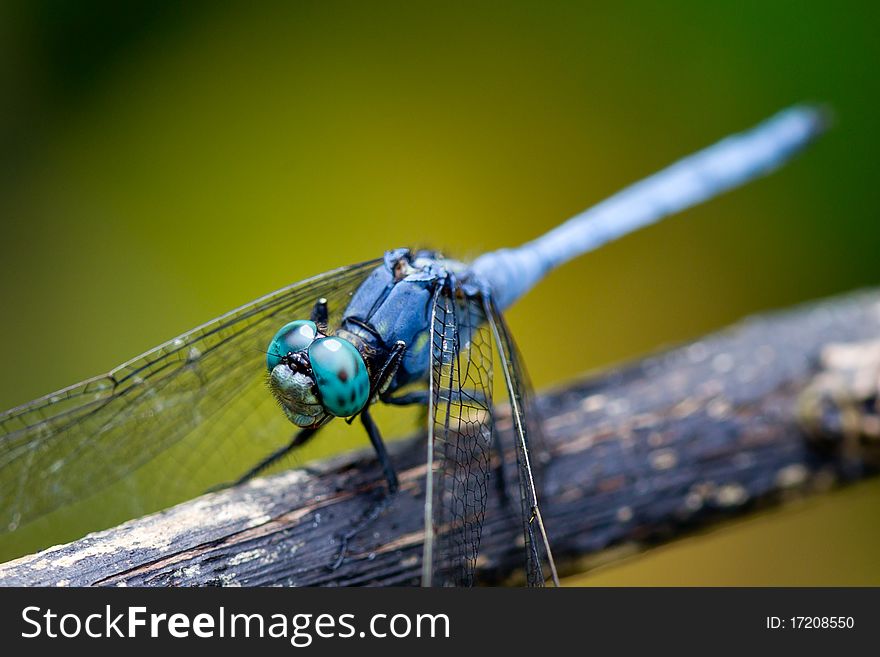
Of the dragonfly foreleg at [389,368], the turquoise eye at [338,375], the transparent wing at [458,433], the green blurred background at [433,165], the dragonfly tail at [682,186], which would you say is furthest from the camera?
the green blurred background at [433,165]

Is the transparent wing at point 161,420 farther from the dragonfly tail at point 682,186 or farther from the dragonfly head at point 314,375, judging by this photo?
the dragonfly tail at point 682,186

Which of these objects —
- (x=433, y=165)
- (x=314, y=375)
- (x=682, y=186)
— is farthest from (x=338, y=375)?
(x=433, y=165)

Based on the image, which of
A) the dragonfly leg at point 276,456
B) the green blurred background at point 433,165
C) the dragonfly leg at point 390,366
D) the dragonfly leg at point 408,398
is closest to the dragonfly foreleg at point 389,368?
the dragonfly leg at point 390,366

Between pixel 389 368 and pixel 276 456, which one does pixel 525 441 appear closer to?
pixel 389 368

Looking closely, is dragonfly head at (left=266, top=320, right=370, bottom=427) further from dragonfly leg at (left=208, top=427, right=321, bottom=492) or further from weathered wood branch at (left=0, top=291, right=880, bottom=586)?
weathered wood branch at (left=0, top=291, right=880, bottom=586)

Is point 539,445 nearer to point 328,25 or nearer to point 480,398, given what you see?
point 480,398
